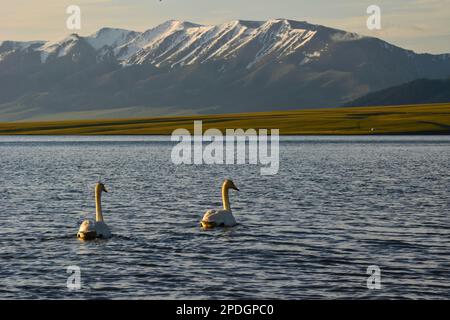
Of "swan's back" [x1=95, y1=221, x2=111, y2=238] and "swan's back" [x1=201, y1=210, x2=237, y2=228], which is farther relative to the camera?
"swan's back" [x1=201, y1=210, x2=237, y2=228]

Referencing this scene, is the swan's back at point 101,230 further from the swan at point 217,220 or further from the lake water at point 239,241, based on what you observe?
the swan at point 217,220

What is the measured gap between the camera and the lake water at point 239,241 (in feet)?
82.8

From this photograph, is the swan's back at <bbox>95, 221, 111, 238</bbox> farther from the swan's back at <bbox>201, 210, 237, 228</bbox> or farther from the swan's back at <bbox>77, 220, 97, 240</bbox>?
the swan's back at <bbox>201, 210, 237, 228</bbox>

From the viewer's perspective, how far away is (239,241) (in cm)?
3378

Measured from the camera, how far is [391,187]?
59094 millimetres

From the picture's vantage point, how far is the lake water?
993 inches

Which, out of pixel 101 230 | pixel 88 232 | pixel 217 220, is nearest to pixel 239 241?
pixel 217 220

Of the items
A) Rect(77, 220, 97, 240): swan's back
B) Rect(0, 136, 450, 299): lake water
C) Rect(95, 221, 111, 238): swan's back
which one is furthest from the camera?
Rect(95, 221, 111, 238): swan's back

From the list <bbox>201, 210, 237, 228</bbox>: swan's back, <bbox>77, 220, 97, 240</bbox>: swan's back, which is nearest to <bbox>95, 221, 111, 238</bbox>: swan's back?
<bbox>77, 220, 97, 240</bbox>: swan's back

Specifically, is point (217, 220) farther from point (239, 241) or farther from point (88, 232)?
point (88, 232)

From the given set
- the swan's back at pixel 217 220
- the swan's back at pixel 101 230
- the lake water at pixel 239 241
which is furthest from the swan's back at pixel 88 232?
the swan's back at pixel 217 220
